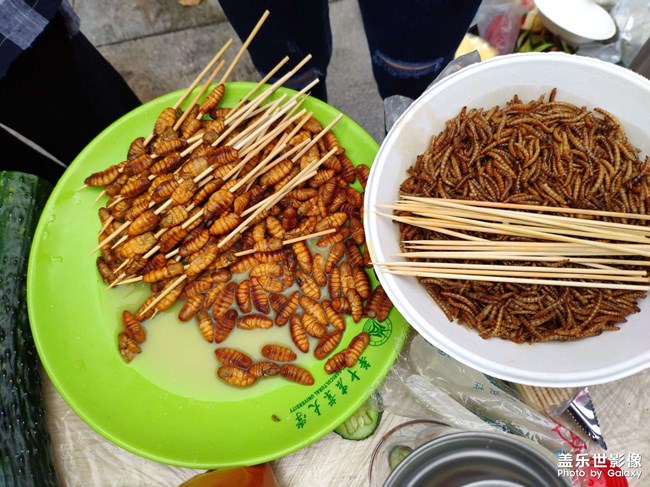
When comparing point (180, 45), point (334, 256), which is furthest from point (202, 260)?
point (180, 45)

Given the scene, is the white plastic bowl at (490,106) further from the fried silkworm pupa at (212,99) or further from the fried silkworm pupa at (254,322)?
the fried silkworm pupa at (212,99)

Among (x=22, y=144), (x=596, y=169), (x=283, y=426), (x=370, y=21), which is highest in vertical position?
(x=22, y=144)

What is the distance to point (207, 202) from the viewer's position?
191 centimetres

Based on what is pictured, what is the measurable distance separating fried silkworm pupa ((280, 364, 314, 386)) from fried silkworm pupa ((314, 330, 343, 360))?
3.4 inches

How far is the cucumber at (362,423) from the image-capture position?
1.92m

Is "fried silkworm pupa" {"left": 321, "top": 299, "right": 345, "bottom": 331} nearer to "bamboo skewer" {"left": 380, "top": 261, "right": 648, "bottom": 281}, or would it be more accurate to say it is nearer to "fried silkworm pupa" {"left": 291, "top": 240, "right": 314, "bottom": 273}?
"fried silkworm pupa" {"left": 291, "top": 240, "right": 314, "bottom": 273}

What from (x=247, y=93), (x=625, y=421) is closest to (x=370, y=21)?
(x=247, y=93)

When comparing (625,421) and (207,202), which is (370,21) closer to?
(207,202)

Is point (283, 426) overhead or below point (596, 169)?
below

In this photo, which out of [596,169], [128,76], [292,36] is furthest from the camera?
[128,76]

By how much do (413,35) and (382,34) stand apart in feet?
0.52

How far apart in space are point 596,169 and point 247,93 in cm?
145

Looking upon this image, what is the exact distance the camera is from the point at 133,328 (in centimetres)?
188

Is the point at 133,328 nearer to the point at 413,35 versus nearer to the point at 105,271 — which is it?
the point at 105,271
